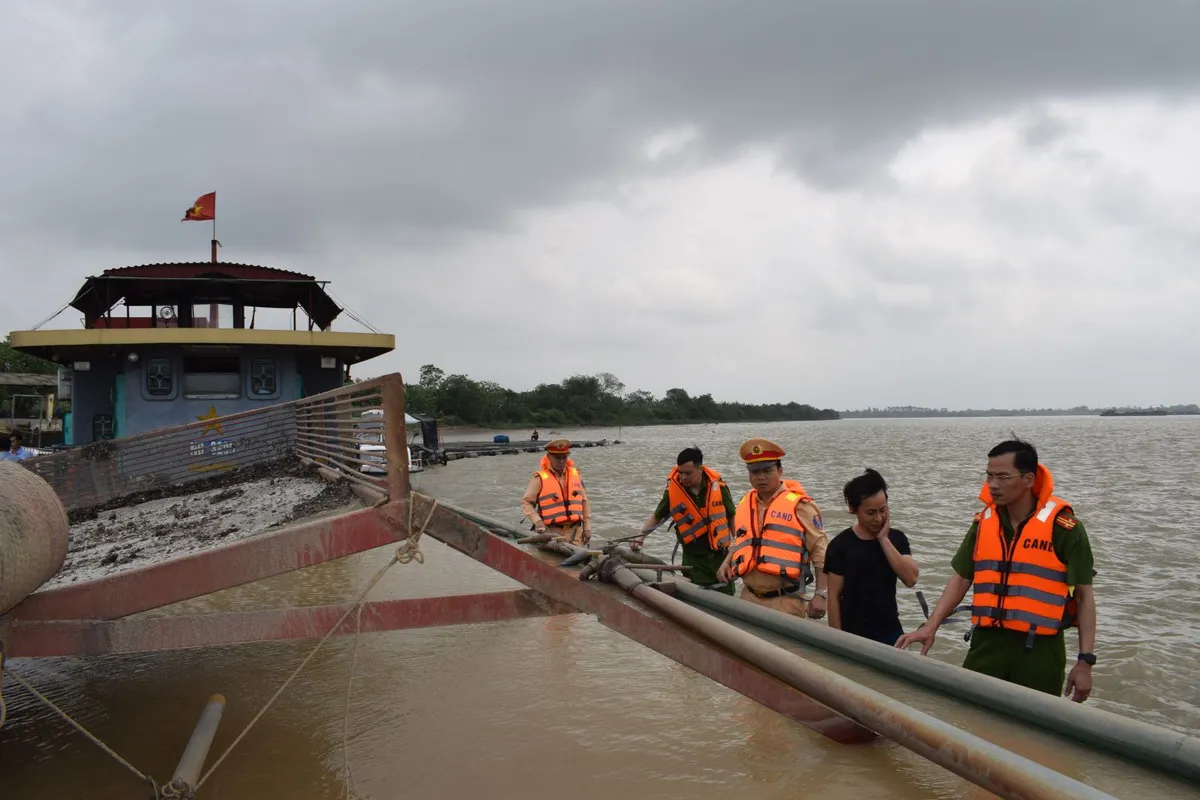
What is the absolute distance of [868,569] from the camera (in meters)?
4.29

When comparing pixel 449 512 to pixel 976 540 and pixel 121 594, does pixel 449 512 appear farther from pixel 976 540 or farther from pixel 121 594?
pixel 976 540

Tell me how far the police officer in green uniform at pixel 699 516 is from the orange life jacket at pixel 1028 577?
2.34m

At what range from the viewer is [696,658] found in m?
3.33

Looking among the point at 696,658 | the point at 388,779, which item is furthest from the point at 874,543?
the point at 388,779

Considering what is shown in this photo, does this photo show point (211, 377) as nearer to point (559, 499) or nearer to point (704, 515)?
point (559, 499)

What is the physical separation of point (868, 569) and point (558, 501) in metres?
3.82

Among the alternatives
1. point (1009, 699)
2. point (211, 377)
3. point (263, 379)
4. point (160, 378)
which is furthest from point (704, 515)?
point (160, 378)

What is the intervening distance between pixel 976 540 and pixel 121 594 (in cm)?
417

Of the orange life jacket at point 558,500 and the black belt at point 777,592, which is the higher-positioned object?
the orange life jacket at point 558,500

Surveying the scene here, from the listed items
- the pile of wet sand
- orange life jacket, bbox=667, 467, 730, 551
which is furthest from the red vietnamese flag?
orange life jacket, bbox=667, 467, 730, 551

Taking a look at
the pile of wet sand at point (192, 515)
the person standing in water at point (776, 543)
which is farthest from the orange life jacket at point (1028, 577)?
the pile of wet sand at point (192, 515)

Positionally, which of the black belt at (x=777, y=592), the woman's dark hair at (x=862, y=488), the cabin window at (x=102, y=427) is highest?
the cabin window at (x=102, y=427)

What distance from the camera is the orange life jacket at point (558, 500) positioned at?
24.8 feet

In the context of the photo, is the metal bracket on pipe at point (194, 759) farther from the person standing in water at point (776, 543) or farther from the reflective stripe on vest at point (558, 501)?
the reflective stripe on vest at point (558, 501)
